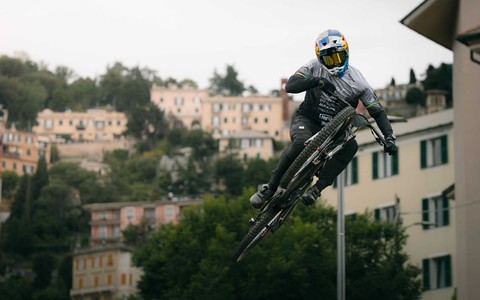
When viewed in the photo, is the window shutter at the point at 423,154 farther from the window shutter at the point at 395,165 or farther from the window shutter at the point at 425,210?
the window shutter at the point at 395,165

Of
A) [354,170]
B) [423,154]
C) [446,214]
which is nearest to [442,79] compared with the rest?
[354,170]

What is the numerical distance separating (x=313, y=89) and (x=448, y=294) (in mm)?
56906

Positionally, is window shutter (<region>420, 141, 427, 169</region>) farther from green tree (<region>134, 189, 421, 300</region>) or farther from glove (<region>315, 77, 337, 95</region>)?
glove (<region>315, 77, 337, 95</region>)

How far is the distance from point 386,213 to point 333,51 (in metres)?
67.5

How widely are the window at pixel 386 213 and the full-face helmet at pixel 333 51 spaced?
6551cm

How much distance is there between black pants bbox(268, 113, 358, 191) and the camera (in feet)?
78.2

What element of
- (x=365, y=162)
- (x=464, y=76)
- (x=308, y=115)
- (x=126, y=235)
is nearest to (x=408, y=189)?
(x=365, y=162)

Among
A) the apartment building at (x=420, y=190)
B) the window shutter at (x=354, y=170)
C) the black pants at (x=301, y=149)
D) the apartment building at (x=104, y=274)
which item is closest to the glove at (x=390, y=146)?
the black pants at (x=301, y=149)

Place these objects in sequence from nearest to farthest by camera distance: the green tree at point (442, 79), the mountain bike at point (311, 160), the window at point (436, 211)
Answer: the mountain bike at point (311, 160)
the window at point (436, 211)
the green tree at point (442, 79)

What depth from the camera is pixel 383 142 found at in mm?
23109

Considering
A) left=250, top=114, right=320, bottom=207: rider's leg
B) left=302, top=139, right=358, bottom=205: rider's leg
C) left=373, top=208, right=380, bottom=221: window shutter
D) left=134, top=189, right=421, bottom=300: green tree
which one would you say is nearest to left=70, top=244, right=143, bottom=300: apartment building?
left=373, top=208, right=380, bottom=221: window shutter

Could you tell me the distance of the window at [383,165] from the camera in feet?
292

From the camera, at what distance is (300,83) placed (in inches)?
893

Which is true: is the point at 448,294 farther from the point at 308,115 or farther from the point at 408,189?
the point at 308,115
